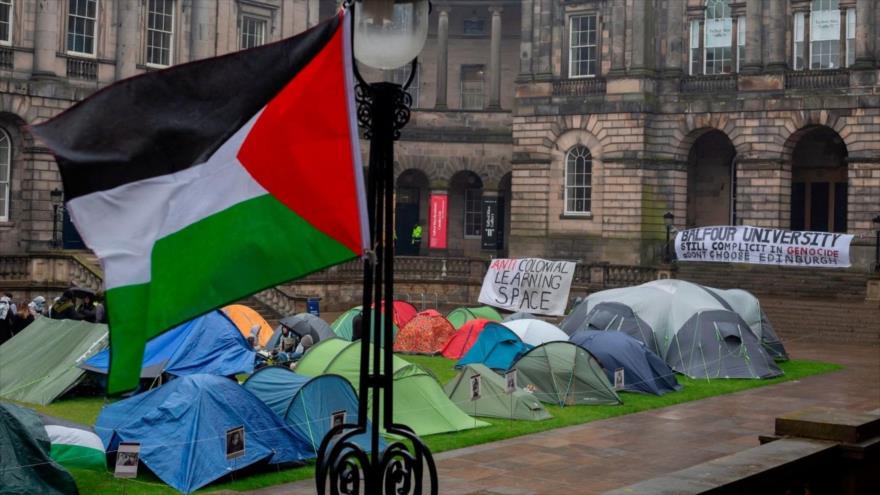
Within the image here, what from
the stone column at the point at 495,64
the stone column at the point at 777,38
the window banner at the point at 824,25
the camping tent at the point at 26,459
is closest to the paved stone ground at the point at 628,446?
the camping tent at the point at 26,459

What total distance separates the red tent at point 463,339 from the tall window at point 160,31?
60.5 feet

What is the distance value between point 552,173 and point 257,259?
133ft

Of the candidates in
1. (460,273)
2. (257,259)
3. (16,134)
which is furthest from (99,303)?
(257,259)

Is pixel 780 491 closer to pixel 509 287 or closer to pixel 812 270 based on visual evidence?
pixel 509 287

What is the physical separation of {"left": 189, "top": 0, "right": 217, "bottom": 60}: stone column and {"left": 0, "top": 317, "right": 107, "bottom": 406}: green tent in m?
21.5

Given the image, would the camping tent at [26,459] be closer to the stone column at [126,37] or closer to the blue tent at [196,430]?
the blue tent at [196,430]

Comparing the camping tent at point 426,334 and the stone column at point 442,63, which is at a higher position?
the stone column at point 442,63

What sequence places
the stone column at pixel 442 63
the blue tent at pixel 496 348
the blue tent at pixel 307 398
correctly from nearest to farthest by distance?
1. the blue tent at pixel 307 398
2. the blue tent at pixel 496 348
3. the stone column at pixel 442 63

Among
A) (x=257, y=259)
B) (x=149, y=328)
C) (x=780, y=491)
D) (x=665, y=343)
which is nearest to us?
(x=149, y=328)

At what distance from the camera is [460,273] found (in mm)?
41906

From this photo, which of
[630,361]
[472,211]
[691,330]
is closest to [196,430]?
[630,361]

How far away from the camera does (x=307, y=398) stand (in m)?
16.3

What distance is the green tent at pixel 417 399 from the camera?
59.0ft

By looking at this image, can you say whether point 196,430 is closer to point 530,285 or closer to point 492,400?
point 492,400
